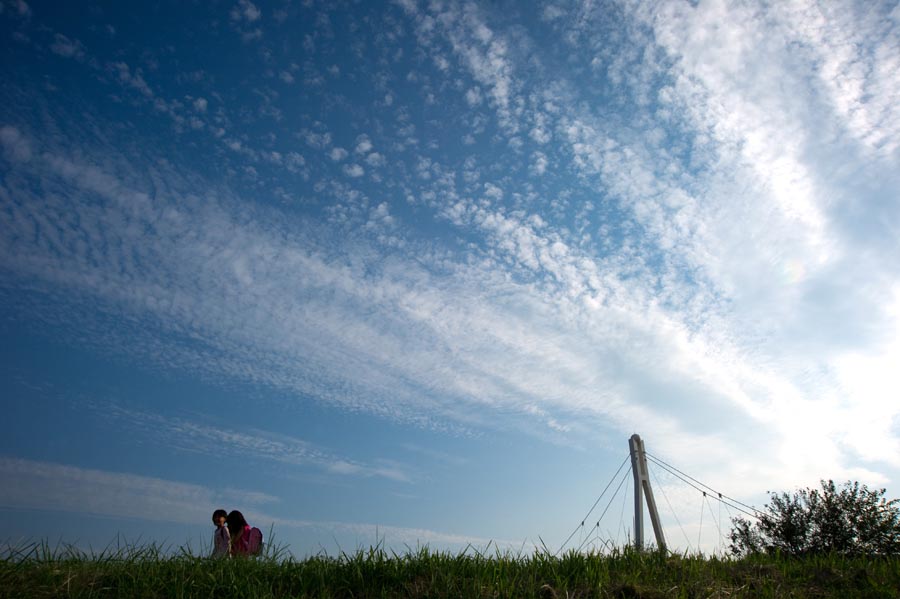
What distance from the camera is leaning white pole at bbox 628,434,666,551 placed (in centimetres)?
1725

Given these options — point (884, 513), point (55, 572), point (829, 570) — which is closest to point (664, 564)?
point (829, 570)

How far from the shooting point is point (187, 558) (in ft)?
26.4

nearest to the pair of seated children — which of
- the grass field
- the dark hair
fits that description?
the dark hair

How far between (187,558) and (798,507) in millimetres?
23532

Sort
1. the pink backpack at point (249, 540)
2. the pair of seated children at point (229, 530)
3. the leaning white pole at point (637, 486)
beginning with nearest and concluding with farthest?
the pink backpack at point (249, 540) < the pair of seated children at point (229, 530) < the leaning white pole at point (637, 486)

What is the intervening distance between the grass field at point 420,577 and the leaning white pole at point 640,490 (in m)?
8.73

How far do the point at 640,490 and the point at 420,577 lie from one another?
12444mm

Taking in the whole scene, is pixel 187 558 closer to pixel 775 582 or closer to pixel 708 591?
pixel 708 591

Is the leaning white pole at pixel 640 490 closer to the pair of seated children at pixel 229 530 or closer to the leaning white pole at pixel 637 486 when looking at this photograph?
the leaning white pole at pixel 637 486

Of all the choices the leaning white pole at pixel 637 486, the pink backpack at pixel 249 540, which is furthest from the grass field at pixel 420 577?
the leaning white pole at pixel 637 486

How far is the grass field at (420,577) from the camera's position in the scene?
21.9ft

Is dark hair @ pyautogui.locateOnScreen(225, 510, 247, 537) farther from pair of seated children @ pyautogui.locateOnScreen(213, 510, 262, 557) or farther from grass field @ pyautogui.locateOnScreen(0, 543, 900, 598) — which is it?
grass field @ pyautogui.locateOnScreen(0, 543, 900, 598)

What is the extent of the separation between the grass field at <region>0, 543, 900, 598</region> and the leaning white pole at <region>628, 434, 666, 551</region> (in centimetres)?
873

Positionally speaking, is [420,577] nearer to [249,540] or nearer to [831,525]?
[249,540]
